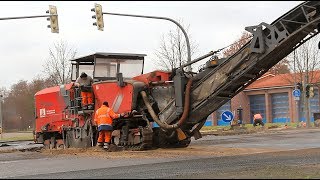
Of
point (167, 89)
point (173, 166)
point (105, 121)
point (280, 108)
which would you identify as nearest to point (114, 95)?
point (105, 121)

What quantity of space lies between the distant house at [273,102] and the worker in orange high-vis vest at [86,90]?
121 feet

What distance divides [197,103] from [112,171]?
212 inches

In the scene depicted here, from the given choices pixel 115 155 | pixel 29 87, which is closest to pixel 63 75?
pixel 29 87

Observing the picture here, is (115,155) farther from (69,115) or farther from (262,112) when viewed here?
(262,112)

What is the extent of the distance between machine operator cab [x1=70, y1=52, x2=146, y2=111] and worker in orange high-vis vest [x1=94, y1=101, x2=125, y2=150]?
1426mm

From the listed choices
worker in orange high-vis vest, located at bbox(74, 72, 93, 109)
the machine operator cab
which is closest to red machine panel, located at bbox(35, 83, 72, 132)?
the machine operator cab

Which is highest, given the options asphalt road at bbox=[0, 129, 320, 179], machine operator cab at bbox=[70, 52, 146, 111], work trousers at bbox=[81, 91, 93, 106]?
machine operator cab at bbox=[70, 52, 146, 111]

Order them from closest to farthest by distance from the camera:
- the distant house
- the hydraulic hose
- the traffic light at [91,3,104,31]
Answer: the hydraulic hose, the traffic light at [91,3,104,31], the distant house

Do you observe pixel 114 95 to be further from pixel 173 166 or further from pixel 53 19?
pixel 53 19

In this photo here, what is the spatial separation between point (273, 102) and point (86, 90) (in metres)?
42.6

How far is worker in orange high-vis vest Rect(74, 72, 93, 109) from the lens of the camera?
58.4ft

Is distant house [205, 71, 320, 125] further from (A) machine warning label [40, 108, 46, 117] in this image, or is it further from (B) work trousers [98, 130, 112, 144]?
(B) work trousers [98, 130, 112, 144]

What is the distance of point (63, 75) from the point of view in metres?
41.1

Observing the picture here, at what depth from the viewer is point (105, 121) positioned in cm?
1655
